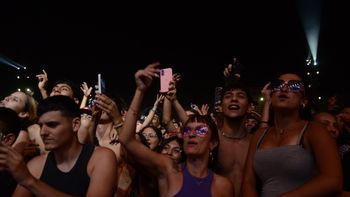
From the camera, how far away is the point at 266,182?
11.6ft

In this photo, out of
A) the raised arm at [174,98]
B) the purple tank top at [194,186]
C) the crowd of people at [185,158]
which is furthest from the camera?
the raised arm at [174,98]

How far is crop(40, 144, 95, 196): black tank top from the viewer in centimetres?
336

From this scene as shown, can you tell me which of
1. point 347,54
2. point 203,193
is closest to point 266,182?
point 203,193

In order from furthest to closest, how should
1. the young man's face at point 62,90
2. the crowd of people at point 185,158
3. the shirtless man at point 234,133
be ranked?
the young man's face at point 62,90 → the shirtless man at point 234,133 → the crowd of people at point 185,158

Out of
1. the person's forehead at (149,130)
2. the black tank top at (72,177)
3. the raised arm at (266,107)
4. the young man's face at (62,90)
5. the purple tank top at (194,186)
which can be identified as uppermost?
the young man's face at (62,90)

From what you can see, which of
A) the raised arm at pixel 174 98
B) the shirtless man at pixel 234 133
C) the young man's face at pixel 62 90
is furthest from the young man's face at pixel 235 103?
the young man's face at pixel 62 90

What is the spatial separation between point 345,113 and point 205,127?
274 cm

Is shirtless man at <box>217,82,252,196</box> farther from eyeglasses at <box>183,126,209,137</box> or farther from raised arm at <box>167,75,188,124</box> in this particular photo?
eyeglasses at <box>183,126,209,137</box>

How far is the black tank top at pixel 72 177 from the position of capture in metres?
3.36

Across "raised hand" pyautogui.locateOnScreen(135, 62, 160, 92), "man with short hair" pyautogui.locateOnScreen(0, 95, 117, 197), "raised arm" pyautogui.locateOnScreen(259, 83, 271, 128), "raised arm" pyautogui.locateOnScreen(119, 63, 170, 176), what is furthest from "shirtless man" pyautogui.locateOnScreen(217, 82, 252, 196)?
"man with short hair" pyautogui.locateOnScreen(0, 95, 117, 197)

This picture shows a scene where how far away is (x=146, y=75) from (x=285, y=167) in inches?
A: 57.5

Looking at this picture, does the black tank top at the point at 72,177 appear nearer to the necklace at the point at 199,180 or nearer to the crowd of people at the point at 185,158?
the crowd of people at the point at 185,158

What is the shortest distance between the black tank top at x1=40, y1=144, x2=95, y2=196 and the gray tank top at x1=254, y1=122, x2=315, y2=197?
4.92ft

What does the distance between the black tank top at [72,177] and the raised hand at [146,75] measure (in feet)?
2.50
